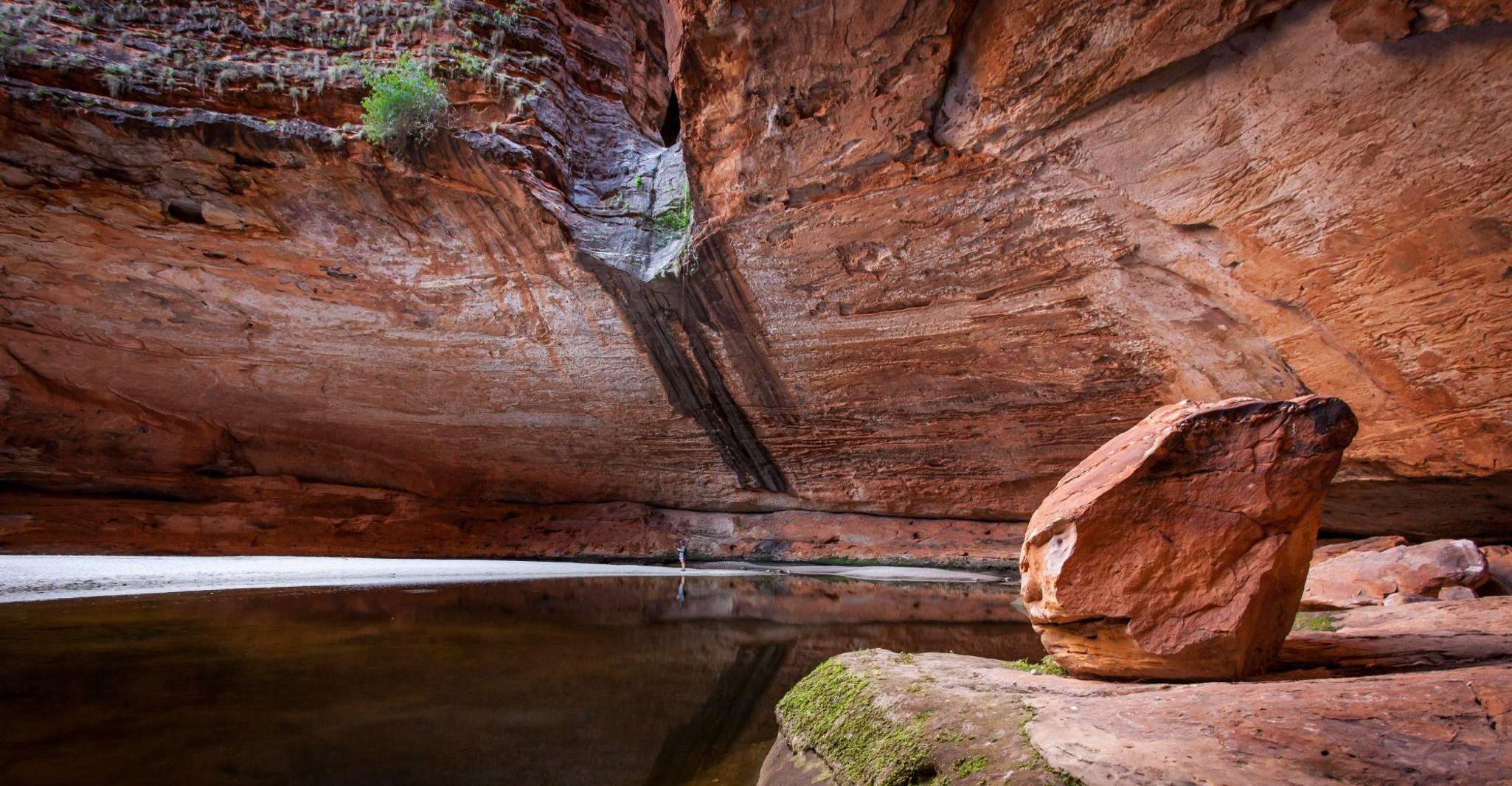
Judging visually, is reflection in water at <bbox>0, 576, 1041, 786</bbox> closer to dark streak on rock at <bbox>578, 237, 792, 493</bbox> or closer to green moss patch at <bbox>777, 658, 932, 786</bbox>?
green moss patch at <bbox>777, 658, 932, 786</bbox>

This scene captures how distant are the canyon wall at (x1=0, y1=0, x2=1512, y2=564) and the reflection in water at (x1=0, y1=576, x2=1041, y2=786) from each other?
12.6 ft

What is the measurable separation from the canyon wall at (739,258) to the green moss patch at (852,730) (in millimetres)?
4839

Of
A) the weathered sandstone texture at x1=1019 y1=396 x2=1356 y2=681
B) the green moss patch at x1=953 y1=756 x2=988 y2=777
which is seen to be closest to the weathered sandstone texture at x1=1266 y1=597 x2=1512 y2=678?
the weathered sandstone texture at x1=1019 y1=396 x2=1356 y2=681

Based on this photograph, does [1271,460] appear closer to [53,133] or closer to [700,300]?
[700,300]

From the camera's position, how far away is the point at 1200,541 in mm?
2967

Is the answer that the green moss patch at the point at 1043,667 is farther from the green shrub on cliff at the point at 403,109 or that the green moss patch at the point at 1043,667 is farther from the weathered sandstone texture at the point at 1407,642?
the green shrub on cliff at the point at 403,109

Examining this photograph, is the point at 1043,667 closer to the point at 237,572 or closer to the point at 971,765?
the point at 971,765

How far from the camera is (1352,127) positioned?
181 inches

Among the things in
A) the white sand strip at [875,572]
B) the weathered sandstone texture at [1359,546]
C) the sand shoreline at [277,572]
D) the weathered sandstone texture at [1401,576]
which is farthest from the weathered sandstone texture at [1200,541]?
the sand shoreline at [277,572]

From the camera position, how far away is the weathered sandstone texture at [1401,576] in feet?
17.7

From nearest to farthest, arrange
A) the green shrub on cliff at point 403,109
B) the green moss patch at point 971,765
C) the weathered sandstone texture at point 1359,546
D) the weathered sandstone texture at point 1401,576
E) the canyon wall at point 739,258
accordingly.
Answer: the green moss patch at point 971,765 < the canyon wall at point 739,258 < the weathered sandstone texture at point 1401,576 < the green shrub on cliff at point 403,109 < the weathered sandstone texture at point 1359,546

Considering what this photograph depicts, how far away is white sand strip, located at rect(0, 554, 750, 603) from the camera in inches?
301

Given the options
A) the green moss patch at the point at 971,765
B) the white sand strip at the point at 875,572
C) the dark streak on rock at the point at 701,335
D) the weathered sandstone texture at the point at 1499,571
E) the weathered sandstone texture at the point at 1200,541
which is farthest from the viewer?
the white sand strip at the point at 875,572

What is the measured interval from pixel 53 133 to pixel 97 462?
6888mm
